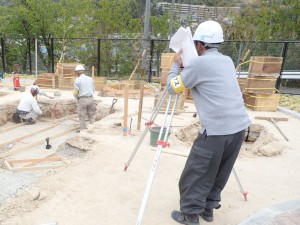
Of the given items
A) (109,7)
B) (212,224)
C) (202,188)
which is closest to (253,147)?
(212,224)

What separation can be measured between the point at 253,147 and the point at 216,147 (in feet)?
13.4

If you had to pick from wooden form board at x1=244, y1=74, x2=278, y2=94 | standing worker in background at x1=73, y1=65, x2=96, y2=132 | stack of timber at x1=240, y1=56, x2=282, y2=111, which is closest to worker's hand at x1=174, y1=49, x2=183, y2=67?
standing worker in background at x1=73, y1=65, x2=96, y2=132

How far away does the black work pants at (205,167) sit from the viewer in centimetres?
281

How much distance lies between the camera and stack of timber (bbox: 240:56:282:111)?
29.6 feet

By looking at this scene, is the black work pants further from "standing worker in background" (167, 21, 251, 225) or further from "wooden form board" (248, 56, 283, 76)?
"wooden form board" (248, 56, 283, 76)

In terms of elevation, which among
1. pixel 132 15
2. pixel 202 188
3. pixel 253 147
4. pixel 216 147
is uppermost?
pixel 132 15

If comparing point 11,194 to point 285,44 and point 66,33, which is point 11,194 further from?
point 66,33

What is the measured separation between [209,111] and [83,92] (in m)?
5.73

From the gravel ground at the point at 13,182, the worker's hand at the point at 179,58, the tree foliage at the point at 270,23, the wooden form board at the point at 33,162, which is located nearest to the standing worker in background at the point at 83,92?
the wooden form board at the point at 33,162

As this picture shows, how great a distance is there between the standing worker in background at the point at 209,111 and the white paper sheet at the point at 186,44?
6 cm

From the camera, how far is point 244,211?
363cm

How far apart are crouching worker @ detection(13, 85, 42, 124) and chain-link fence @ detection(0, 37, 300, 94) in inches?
186

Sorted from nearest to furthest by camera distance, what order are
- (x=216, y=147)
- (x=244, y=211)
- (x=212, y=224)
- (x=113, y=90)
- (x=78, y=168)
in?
1. (x=216, y=147)
2. (x=212, y=224)
3. (x=244, y=211)
4. (x=78, y=168)
5. (x=113, y=90)

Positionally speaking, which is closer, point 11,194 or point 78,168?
point 11,194
